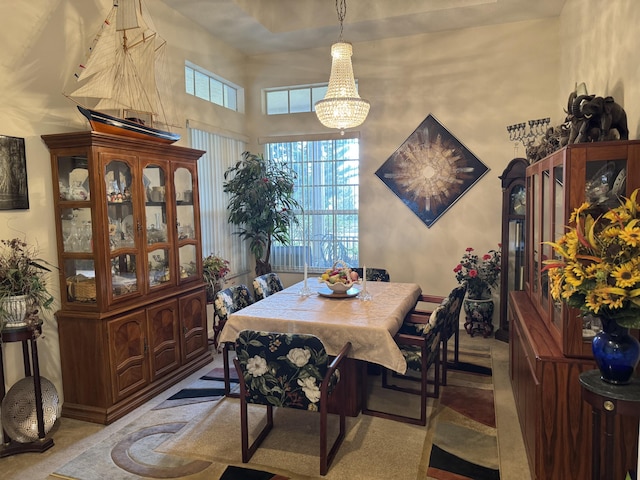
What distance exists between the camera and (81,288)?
123 inches

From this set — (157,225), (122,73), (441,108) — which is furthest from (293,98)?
(157,225)

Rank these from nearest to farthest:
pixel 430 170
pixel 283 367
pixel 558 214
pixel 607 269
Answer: pixel 607 269, pixel 558 214, pixel 283 367, pixel 430 170

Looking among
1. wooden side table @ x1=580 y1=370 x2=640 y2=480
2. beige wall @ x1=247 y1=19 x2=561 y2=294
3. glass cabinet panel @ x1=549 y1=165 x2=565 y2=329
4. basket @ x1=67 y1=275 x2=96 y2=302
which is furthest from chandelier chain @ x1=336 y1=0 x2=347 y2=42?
wooden side table @ x1=580 y1=370 x2=640 y2=480

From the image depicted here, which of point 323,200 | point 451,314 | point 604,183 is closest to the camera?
point 604,183

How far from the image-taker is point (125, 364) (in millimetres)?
3234

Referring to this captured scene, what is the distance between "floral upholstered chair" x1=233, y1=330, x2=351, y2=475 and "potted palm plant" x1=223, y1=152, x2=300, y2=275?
2802 millimetres

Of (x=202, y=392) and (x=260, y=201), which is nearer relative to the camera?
(x=202, y=392)

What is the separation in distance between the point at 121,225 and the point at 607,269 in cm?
305

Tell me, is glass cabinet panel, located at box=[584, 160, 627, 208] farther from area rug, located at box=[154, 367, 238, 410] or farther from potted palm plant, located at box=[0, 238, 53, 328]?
potted palm plant, located at box=[0, 238, 53, 328]

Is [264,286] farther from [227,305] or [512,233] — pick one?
[512,233]

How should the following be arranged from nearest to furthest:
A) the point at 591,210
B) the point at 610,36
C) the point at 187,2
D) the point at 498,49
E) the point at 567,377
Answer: the point at 591,210 → the point at 567,377 → the point at 610,36 → the point at 187,2 → the point at 498,49

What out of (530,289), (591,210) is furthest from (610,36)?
(530,289)

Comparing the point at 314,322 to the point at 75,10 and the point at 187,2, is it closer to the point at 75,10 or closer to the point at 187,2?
the point at 75,10

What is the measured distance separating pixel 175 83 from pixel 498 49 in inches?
136
